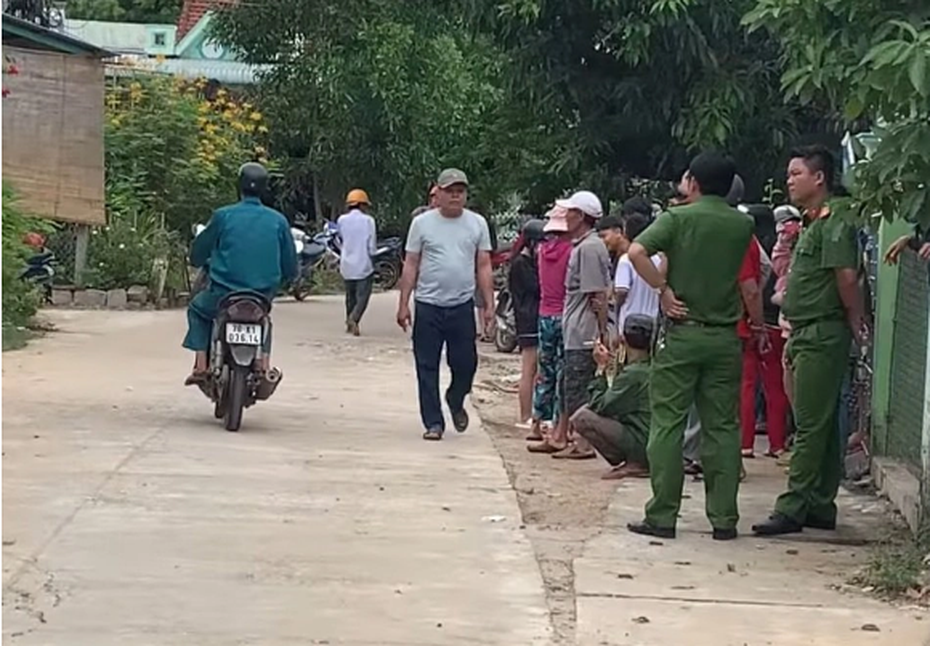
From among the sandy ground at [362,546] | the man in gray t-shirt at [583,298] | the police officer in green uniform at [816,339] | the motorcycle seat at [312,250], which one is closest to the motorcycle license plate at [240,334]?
the sandy ground at [362,546]

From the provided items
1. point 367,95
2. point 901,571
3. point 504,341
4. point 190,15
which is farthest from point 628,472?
point 190,15

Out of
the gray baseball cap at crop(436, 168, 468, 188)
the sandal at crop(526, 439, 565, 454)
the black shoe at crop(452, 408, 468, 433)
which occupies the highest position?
the gray baseball cap at crop(436, 168, 468, 188)

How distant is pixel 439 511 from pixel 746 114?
580 centimetres

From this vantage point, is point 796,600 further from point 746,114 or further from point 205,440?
point 746,114

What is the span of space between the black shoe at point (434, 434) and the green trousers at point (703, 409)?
3185 mm

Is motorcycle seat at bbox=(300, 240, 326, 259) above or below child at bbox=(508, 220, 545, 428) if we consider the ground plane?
below

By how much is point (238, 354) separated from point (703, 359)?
3900 mm

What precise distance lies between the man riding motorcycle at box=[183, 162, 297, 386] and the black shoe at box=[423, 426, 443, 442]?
1144mm

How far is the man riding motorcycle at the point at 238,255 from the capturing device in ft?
35.8

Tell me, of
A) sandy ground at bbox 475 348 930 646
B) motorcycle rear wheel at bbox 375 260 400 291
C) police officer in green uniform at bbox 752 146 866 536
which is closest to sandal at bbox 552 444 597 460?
sandy ground at bbox 475 348 930 646

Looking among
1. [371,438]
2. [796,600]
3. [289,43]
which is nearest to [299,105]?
[289,43]

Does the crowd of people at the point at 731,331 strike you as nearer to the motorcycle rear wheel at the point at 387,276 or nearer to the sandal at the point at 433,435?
the sandal at the point at 433,435

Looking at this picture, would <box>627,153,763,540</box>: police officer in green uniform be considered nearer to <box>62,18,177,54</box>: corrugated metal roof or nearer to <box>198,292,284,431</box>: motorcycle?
<box>198,292,284,431</box>: motorcycle

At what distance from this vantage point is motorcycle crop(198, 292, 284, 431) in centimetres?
1079
